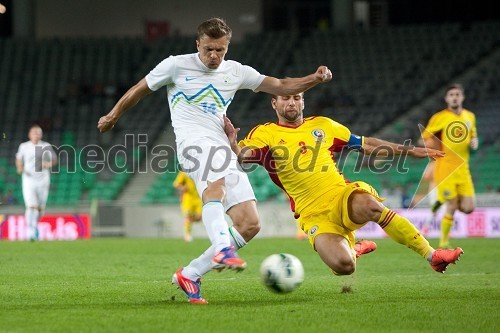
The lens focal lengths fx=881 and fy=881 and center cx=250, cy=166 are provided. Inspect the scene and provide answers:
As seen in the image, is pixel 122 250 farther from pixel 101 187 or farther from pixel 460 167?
pixel 101 187

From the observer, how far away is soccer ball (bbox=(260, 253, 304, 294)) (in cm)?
725

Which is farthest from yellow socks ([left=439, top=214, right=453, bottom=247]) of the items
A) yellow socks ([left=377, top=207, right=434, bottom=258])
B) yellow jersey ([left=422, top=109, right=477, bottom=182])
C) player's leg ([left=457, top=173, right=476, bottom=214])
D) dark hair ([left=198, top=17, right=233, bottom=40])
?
dark hair ([left=198, top=17, right=233, bottom=40])

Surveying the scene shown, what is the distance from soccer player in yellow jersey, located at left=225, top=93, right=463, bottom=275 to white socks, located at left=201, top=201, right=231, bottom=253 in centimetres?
81

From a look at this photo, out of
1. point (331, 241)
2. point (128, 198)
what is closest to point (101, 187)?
point (128, 198)

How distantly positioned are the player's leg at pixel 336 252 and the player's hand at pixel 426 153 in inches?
40.0

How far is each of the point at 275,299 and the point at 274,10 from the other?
27.2 meters

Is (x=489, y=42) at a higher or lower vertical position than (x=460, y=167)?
higher

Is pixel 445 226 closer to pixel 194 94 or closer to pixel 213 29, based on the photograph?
pixel 194 94

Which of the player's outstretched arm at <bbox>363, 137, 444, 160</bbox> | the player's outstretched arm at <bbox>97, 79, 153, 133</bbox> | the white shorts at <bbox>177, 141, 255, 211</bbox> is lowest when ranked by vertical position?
the white shorts at <bbox>177, 141, 255, 211</bbox>

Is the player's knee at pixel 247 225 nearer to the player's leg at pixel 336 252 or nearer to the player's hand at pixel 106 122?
the player's leg at pixel 336 252

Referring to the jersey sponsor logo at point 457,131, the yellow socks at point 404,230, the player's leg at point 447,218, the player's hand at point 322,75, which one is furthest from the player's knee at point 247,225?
the player's leg at point 447,218

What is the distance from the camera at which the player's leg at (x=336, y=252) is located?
7742 millimetres

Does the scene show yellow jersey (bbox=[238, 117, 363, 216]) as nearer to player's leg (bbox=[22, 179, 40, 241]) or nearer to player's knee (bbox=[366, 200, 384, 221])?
player's knee (bbox=[366, 200, 384, 221])

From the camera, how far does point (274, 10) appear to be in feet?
111
